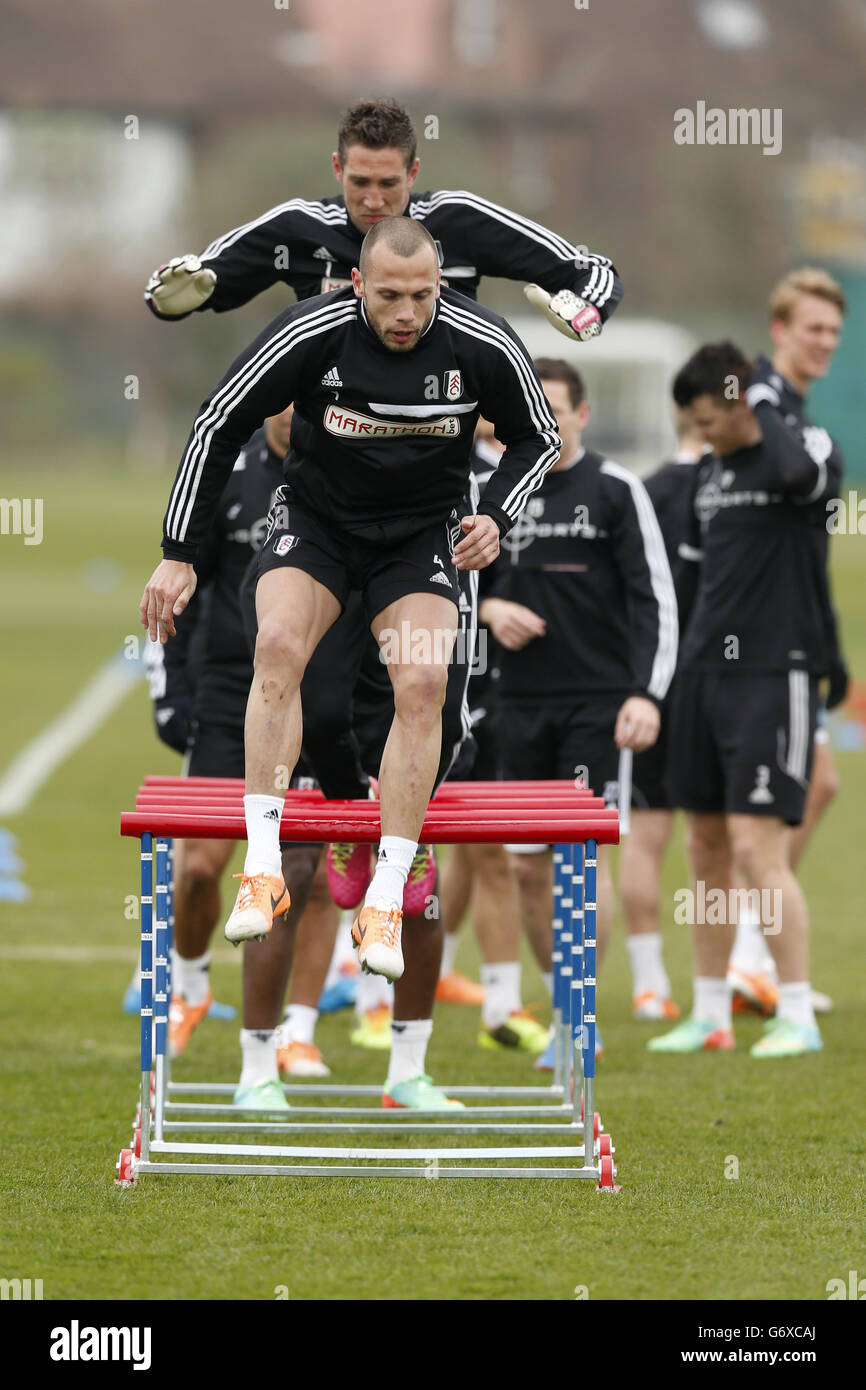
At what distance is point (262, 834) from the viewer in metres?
5.80

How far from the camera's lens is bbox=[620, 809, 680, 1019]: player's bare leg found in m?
9.41

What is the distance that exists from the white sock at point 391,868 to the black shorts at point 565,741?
2489 mm

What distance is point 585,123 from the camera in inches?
3401

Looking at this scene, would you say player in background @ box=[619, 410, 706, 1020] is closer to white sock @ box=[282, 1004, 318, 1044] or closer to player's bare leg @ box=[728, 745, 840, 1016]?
player's bare leg @ box=[728, 745, 840, 1016]

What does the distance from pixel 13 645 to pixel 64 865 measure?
1677 centimetres

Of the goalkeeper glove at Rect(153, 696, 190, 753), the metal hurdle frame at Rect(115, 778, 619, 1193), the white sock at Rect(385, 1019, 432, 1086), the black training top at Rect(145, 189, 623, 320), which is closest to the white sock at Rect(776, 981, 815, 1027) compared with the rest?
the metal hurdle frame at Rect(115, 778, 619, 1193)

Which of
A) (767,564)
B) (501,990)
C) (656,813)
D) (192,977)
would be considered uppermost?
(767,564)

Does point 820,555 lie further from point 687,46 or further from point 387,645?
point 687,46

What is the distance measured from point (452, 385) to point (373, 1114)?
97.0 inches

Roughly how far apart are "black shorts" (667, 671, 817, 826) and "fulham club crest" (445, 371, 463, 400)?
296 cm

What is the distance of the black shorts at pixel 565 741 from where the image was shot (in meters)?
8.38

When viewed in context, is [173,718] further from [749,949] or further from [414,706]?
[749,949]

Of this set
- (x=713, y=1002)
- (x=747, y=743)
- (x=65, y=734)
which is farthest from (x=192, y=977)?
(x=65, y=734)

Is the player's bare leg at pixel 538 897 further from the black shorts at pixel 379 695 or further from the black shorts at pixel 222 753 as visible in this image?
the black shorts at pixel 379 695
